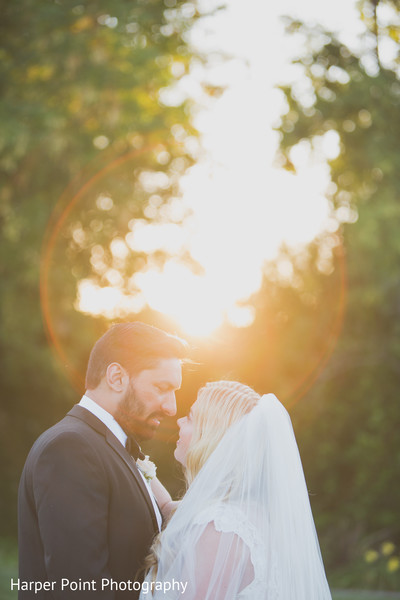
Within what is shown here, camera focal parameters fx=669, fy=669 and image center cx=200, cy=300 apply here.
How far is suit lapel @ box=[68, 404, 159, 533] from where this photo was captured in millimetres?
2830

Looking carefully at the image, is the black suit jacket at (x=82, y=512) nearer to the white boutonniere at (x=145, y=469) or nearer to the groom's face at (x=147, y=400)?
the groom's face at (x=147, y=400)

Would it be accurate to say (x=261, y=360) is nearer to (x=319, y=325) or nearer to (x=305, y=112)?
(x=319, y=325)

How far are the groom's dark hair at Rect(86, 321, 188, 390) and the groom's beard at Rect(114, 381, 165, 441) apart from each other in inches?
4.2

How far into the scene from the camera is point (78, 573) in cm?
249

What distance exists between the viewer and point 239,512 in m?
2.76

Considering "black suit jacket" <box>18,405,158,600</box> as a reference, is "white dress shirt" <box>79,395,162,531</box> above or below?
above

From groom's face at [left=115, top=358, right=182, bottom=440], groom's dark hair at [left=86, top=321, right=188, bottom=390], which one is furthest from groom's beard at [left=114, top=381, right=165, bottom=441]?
groom's dark hair at [left=86, top=321, right=188, bottom=390]

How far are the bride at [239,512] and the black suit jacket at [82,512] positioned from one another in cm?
14

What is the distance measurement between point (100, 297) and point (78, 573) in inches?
456

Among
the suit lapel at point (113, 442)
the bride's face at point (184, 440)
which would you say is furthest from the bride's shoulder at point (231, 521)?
the bride's face at point (184, 440)

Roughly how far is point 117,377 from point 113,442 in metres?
0.28

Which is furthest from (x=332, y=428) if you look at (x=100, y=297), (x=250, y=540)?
(x=250, y=540)

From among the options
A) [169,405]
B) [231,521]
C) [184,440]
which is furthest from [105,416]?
[231,521]

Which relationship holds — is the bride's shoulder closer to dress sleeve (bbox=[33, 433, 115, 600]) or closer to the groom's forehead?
A: dress sleeve (bbox=[33, 433, 115, 600])
